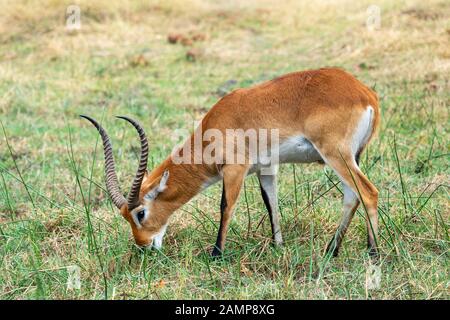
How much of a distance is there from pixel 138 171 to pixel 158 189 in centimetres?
26

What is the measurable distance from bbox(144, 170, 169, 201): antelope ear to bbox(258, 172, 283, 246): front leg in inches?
25.2

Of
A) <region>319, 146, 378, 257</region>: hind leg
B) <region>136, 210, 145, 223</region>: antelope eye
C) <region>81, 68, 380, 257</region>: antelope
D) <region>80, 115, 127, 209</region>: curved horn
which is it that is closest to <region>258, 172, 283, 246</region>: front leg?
<region>81, 68, 380, 257</region>: antelope

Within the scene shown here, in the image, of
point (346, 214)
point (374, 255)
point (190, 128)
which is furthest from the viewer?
point (190, 128)

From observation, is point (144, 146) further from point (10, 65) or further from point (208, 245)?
point (10, 65)

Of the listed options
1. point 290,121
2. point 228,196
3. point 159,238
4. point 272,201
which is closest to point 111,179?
point 159,238

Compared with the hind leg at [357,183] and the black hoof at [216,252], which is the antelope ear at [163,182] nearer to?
the black hoof at [216,252]

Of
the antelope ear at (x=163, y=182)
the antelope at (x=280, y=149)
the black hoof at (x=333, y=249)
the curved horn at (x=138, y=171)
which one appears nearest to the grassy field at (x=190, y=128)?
the black hoof at (x=333, y=249)

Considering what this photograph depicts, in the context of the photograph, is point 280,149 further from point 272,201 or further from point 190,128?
point 190,128

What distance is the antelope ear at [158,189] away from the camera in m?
4.73

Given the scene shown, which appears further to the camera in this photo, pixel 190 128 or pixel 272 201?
pixel 190 128

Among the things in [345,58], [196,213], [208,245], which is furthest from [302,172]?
[345,58]

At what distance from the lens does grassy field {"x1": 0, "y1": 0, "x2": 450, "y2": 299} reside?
4.37m

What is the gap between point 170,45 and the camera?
1292 cm

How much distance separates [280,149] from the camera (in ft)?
15.2
